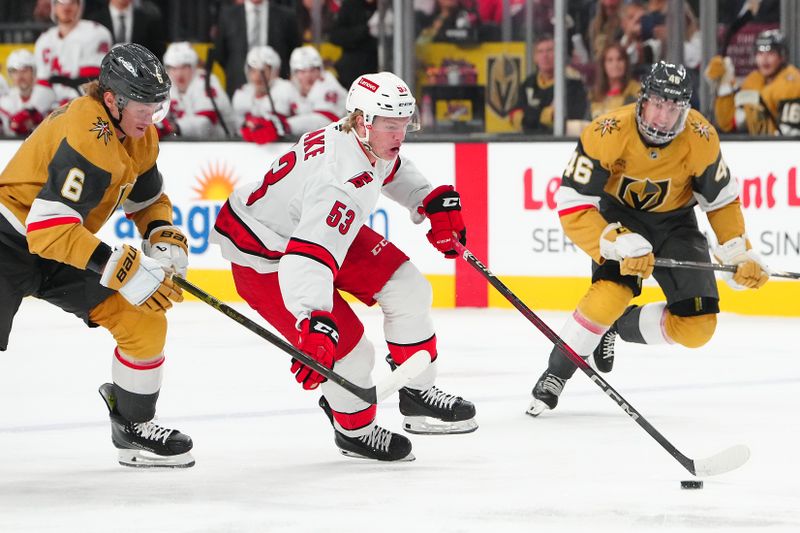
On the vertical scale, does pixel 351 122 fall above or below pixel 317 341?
above

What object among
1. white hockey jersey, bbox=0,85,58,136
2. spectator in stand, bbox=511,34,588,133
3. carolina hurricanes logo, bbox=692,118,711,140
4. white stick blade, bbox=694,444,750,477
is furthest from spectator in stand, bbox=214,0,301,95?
white stick blade, bbox=694,444,750,477

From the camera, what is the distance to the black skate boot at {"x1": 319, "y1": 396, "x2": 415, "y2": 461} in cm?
390

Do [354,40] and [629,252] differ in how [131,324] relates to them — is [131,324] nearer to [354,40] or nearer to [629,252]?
[629,252]

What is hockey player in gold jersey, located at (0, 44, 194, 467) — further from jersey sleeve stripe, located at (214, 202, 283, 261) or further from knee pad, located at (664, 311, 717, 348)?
knee pad, located at (664, 311, 717, 348)

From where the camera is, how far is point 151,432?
3896mm

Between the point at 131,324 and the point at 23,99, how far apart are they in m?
5.19

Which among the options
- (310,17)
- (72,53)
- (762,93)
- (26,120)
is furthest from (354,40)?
(762,93)

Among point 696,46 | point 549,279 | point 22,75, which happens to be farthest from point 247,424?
point 22,75

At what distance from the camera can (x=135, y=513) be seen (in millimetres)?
3336

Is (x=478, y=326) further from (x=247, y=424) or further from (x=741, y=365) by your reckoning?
(x=247, y=424)

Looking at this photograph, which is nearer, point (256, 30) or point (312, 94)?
point (312, 94)

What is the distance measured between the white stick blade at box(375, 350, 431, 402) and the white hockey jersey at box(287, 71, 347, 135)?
437 cm

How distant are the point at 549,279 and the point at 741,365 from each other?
1.76 metres

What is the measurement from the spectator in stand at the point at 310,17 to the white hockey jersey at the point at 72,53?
43.0 inches
